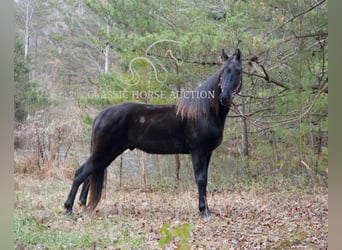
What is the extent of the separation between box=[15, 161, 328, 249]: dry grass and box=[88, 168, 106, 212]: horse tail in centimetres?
4

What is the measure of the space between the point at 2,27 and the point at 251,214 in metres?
2.12

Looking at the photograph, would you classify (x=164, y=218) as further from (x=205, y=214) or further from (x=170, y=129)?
(x=170, y=129)

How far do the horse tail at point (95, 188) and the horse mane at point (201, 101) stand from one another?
717mm

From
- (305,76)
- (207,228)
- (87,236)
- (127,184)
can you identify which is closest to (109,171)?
Result: (127,184)

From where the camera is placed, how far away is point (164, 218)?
113 inches

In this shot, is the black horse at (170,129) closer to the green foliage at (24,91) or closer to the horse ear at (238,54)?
the horse ear at (238,54)

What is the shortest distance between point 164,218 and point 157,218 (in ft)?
0.16

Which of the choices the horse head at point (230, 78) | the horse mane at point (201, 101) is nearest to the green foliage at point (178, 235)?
the horse mane at point (201, 101)

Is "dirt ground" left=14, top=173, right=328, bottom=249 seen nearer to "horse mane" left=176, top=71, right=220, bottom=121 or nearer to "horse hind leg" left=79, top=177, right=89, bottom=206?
"horse hind leg" left=79, top=177, right=89, bottom=206

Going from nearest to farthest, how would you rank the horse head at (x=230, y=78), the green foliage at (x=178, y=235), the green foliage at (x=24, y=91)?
the green foliage at (x=178, y=235), the horse head at (x=230, y=78), the green foliage at (x=24, y=91)

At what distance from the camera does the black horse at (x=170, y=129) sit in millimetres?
2869

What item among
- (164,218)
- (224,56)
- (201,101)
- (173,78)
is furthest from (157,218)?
(224,56)

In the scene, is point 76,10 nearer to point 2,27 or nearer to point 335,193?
point 2,27

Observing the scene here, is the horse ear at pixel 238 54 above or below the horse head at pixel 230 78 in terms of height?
above
